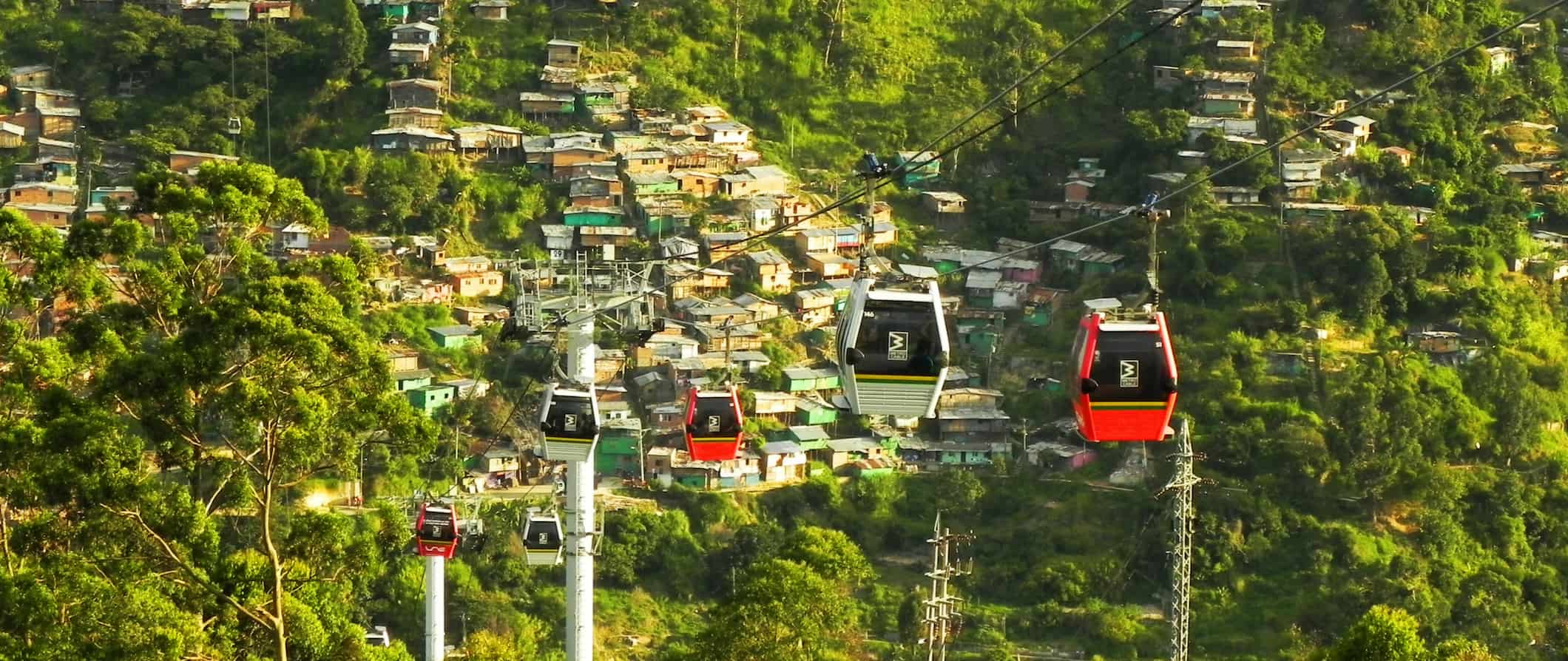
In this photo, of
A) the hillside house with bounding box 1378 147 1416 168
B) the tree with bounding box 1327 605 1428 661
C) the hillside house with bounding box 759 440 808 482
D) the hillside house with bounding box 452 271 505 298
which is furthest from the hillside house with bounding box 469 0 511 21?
the tree with bounding box 1327 605 1428 661

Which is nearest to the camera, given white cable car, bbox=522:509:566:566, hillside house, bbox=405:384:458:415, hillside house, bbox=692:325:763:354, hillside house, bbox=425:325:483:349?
white cable car, bbox=522:509:566:566

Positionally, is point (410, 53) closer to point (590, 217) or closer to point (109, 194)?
point (590, 217)

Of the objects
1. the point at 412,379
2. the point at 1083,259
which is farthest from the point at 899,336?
the point at 1083,259

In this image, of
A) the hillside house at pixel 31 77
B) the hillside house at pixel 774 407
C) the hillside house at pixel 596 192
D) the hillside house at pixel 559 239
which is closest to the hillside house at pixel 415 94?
the hillside house at pixel 596 192

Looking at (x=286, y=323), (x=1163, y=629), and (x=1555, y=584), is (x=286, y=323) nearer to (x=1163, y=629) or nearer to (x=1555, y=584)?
(x=1163, y=629)

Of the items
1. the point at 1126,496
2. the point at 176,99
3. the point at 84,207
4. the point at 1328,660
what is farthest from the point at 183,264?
the point at 176,99

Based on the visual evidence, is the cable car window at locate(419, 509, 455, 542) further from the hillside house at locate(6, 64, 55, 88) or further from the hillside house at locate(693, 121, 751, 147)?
the hillside house at locate(6, 64, 55, 88)
